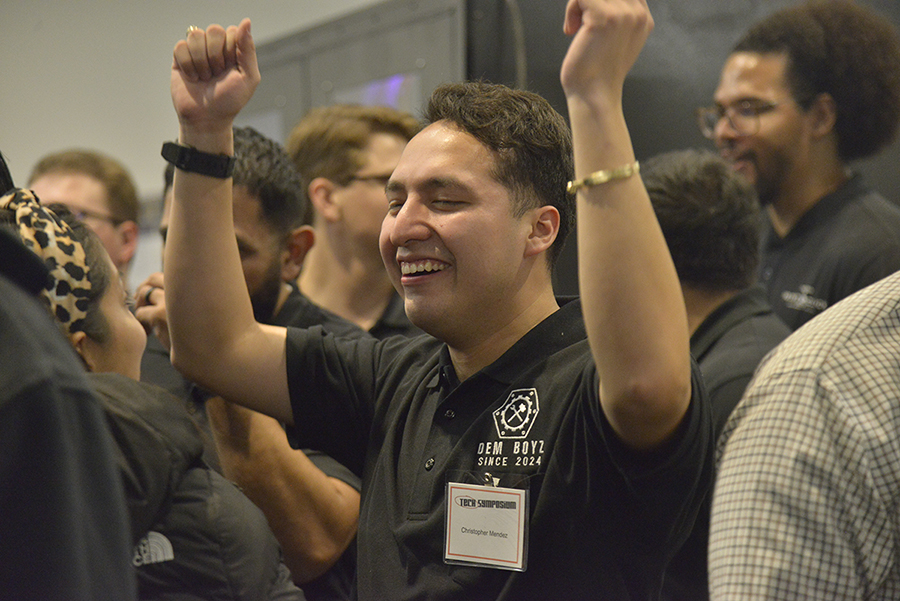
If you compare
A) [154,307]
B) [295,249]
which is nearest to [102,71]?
[295,249]

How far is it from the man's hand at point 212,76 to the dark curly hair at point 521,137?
32cm

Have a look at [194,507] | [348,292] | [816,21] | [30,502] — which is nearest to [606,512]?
[194,507]

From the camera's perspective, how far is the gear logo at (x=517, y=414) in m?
1.14

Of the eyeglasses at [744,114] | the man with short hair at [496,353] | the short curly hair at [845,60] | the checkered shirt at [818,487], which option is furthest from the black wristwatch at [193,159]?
the short curly hair at [845,60]

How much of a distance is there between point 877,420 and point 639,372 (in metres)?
0.28

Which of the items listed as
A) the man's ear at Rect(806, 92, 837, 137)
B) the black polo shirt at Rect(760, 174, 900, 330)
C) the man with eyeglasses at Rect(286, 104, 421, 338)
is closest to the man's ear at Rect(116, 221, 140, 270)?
the man with eyeglasses at Rect(286, 104, 421, 338)

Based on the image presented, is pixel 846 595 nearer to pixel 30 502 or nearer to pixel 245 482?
pixel 30 502

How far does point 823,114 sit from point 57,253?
232 centimetres

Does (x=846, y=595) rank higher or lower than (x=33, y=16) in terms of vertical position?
lower

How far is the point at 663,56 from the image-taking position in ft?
8.94

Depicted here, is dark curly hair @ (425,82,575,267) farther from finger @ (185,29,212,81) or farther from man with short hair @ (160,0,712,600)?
finger @ (185,29,212,81)

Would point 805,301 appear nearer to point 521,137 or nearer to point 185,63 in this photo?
point 521,137

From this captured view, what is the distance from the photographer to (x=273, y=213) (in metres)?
1.85

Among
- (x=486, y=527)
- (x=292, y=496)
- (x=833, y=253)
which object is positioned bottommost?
(x=292, y=496)
